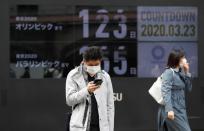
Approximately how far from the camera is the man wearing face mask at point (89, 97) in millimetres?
6688

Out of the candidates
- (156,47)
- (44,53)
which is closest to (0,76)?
(44,53)

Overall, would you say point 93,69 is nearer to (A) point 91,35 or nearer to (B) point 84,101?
(B) point 84,101

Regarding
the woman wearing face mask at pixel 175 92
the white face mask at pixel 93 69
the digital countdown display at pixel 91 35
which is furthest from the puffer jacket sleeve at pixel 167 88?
the digital countdown display at pixel 91 35

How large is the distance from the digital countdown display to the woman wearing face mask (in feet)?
7.23

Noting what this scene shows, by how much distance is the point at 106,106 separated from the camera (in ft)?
22.5

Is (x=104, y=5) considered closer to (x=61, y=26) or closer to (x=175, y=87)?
(x=61, y=26)

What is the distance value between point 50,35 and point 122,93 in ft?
5.17

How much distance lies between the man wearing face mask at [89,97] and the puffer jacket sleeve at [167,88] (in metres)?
1.53

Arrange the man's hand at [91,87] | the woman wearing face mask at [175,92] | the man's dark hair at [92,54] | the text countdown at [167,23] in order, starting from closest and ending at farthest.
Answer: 1. the man's hand at [91,87]
2. the man's dark hair at [92,54]
3. the woman wearing face mask at [175,92]
4. the text countdown at [167,23]

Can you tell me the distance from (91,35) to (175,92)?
255 centimetres

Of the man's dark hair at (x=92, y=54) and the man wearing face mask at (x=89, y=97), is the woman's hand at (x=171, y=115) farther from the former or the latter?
the man's dark hair at (x=92, y=54)

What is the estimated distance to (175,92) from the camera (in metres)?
8.41

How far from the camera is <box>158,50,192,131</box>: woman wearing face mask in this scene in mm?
8305

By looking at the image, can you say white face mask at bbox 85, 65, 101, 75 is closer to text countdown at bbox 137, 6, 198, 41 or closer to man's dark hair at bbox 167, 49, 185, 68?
man's dark hair at bbox 167, 49, 185, 68
